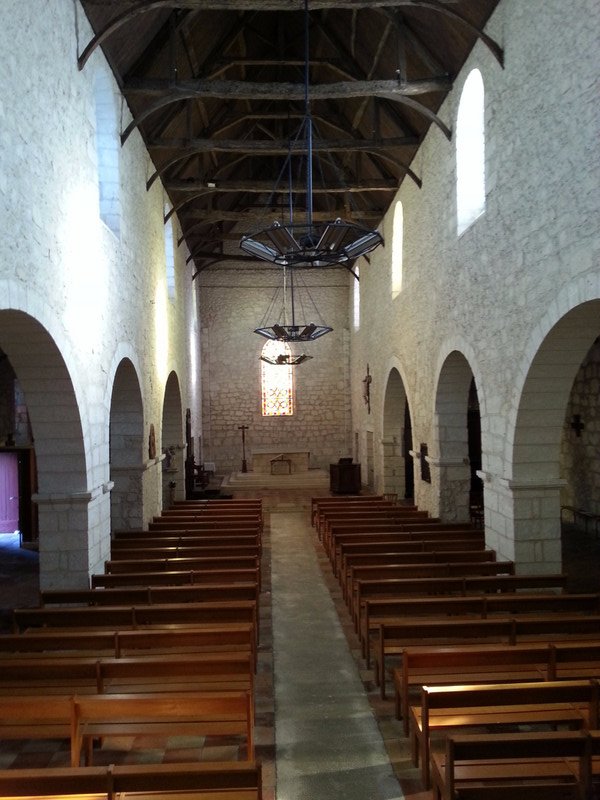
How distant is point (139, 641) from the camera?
545 centimetres

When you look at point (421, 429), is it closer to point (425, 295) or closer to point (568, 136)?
point (425, 295)

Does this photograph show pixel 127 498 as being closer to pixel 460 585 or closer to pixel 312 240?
pixel 312 240

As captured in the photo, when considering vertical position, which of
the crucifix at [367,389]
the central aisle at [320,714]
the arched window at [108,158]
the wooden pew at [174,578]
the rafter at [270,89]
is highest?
the rafter at [270,89]

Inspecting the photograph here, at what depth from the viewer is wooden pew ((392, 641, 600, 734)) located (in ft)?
15.4

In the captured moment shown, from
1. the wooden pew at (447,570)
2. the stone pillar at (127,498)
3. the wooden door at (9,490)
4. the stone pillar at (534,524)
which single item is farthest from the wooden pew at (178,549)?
the wooden door at (9,490)

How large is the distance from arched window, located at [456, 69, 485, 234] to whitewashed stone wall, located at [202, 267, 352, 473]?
14.2m

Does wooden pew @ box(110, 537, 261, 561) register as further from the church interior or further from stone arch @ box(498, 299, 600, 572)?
stone arch @ box(498, 299, 600, 572)

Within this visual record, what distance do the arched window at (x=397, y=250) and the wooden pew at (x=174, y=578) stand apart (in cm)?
868

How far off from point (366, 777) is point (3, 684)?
2.57m

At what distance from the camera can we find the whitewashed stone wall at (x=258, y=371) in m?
24.1

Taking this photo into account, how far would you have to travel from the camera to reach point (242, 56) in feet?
42.4

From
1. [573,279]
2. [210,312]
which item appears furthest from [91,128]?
[210,312]

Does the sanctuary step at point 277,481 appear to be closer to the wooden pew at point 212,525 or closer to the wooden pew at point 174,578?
the wooden pew at point 212,525

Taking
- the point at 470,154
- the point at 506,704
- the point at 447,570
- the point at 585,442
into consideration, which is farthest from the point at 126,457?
the point at 506,704
